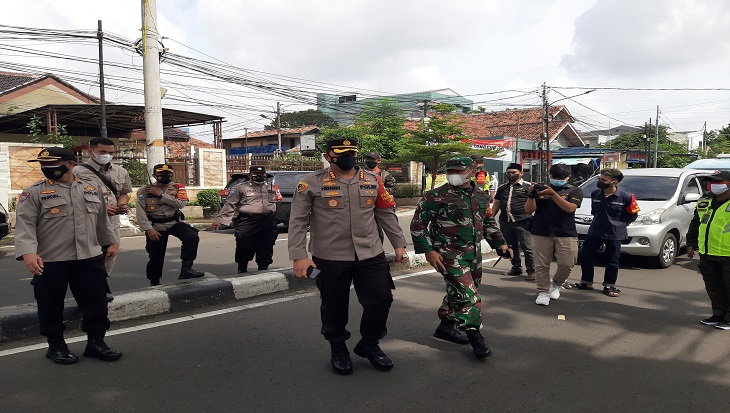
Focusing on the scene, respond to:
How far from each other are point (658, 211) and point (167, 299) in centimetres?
673

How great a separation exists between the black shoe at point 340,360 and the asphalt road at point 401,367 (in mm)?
68

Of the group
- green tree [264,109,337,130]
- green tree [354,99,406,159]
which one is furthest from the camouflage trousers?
green tree [264,109,337,130]

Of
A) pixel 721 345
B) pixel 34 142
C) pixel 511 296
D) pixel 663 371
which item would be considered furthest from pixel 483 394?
pixel 34 142

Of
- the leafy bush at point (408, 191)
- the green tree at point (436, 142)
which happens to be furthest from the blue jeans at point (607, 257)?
the leafy bush at point (408, 191)

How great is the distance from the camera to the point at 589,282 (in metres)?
6.25

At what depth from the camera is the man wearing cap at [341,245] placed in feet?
11.9

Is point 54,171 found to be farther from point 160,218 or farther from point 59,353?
point 160,218

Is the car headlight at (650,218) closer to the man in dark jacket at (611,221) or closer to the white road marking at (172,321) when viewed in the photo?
the man in dark jacket at (611,221)

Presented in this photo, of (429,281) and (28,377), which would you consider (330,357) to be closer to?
(28,377)

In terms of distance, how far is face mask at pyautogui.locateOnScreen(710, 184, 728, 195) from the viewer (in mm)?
4793

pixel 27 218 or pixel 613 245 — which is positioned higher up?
pixel 27 218

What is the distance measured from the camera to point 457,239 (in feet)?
13.2

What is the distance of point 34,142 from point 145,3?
696 cm

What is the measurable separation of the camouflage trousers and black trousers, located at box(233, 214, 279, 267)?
2983mm
